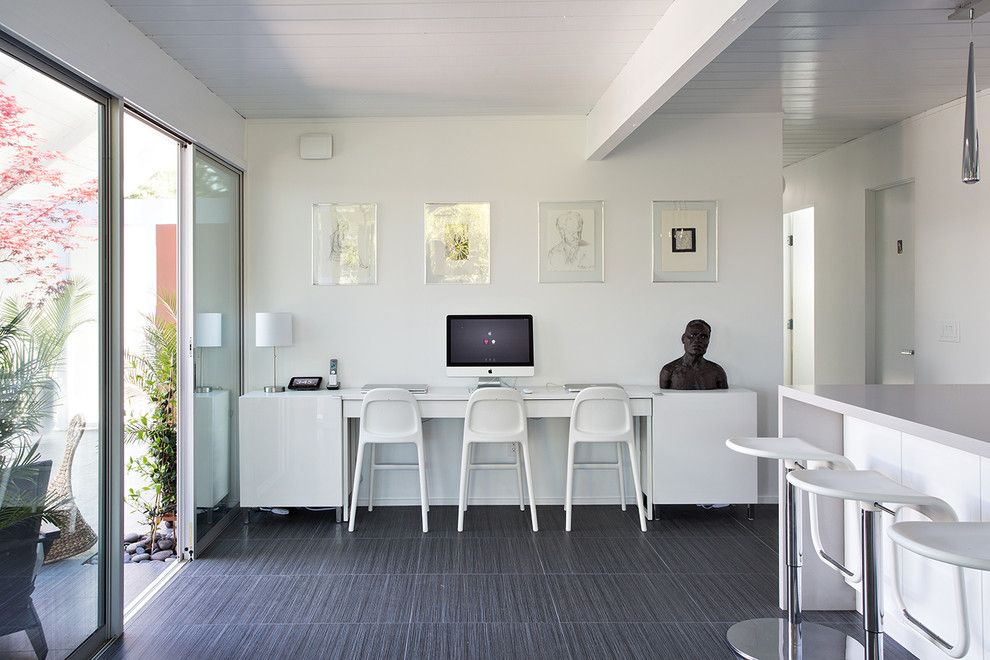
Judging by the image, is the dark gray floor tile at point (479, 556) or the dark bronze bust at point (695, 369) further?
the dark bronze bust at point (695, 369)

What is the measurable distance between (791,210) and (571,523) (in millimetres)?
3660

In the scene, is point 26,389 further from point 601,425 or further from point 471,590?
point 601,425

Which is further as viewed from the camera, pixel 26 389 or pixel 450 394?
pixel 450 394

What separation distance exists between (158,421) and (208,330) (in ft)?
1.85

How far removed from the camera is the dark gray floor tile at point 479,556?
3654mm

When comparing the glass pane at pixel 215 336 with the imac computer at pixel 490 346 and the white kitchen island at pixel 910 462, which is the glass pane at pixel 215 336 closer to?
the imac computer at pixel 490 346

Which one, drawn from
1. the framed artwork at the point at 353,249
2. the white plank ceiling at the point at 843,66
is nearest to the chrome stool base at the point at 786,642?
the white plank ceiling at the point at 843,66

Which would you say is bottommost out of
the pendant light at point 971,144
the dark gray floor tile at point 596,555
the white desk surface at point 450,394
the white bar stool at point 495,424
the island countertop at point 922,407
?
the dark gray floor tile at point 596,555

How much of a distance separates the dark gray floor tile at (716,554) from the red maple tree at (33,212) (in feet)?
9.91

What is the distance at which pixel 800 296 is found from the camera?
6422 mm

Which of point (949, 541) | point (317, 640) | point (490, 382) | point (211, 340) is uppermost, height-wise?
point (211, 340)

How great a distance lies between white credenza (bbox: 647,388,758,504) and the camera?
14.5ft

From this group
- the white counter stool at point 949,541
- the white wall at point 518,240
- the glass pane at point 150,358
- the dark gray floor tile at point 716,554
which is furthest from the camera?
the white wall at point 518,240

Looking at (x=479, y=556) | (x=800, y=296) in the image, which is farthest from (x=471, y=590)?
(x=800, y=296)
